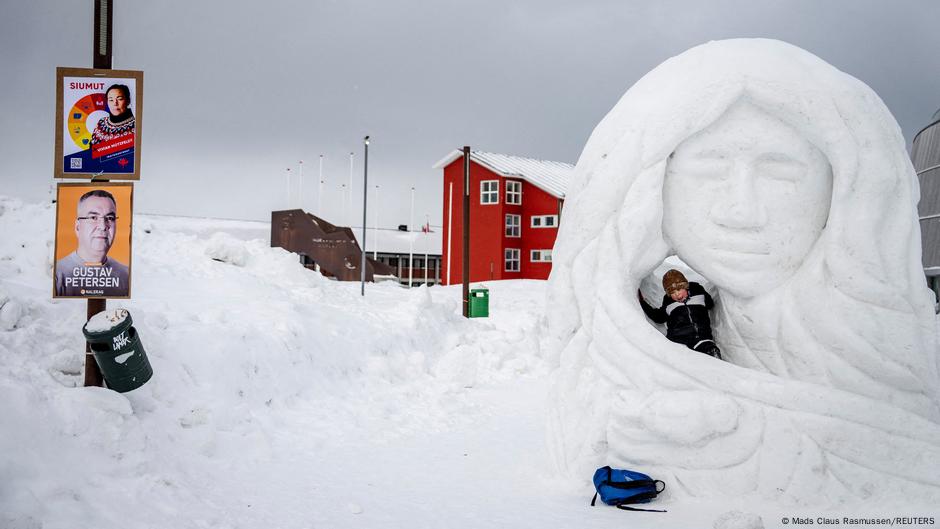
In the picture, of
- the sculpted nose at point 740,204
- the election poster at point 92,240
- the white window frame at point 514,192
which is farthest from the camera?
the white window frame at point 514,192

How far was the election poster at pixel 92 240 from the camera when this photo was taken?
629 cm

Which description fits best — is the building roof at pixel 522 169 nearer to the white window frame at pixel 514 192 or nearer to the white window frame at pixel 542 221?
the white window frame at pixel 514 192

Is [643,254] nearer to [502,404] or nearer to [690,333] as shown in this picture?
[690,333]

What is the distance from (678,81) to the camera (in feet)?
17.5

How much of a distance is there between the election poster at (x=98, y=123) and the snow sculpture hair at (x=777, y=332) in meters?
4.37

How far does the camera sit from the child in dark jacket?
18.1ft

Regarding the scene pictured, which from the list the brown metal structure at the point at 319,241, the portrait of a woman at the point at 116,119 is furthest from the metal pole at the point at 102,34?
the brown metal structure at the point at 319,241

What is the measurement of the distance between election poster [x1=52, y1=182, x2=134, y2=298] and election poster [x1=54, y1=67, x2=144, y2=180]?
0.55ft

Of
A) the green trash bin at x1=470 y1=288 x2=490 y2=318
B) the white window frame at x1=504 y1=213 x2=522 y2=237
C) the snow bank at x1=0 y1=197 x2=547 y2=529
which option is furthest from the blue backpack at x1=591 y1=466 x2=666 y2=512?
the white window frame at x1=504 y1=213 x2=522 y2=237

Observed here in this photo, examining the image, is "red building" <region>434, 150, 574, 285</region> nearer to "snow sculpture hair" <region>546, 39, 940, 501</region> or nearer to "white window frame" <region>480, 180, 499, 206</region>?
"white window frame" <region>480, 180, 499, 206</region>

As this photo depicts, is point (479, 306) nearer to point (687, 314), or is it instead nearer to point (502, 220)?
point (687, 314)

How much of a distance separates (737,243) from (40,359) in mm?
6263

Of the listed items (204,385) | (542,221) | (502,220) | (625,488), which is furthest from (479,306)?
(542,221)

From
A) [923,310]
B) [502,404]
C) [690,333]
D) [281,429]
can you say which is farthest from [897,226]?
[281,429]
